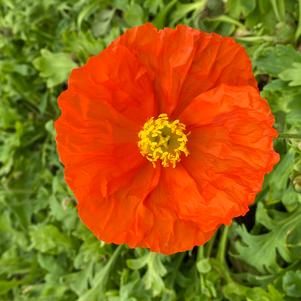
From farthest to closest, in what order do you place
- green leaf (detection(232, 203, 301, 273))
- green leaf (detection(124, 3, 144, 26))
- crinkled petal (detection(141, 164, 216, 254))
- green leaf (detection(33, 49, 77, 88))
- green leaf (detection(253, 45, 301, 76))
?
green leaf (detection(33, 49, 77, 88)) → green leaf (detection(124, 3, 144, 26)) → green leaf (detection(232, 203, 301, 273)) → green leaf (detection(253, 45, 301, 76)) → crinkled petal (detection(141, 164, 216, 254))

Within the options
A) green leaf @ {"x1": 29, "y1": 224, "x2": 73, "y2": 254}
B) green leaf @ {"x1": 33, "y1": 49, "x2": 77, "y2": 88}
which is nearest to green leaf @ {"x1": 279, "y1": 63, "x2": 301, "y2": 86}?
green leaf @ {"x1": 33, "y1": 49, "x2": 77, "y2": 88}

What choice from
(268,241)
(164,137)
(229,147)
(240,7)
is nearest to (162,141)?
(164,137)

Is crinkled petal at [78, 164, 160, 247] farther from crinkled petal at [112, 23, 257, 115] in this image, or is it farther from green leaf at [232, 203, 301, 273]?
green leaf at [232, 203, 301, 273]

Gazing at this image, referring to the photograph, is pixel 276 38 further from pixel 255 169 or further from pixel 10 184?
pixel 10 184

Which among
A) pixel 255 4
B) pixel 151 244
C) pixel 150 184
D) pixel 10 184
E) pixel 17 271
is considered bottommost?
pixel 17 271

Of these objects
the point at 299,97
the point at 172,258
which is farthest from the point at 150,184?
the point at 172,258

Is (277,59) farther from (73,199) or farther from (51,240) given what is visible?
(51,240)
